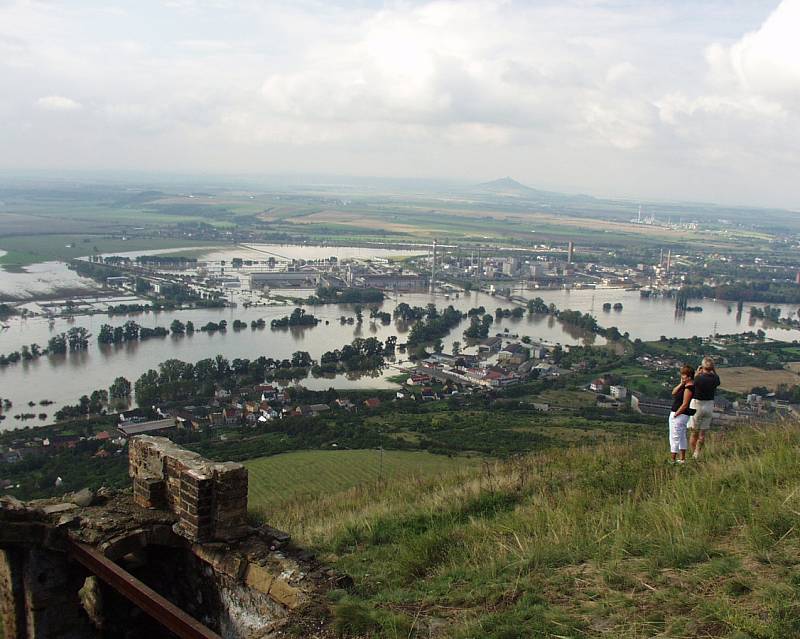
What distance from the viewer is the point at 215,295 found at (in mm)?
28641

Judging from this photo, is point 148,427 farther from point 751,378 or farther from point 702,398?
point 751,378

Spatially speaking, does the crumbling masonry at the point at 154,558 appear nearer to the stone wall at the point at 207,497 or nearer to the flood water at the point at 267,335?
the stone wall at the point at 207,497

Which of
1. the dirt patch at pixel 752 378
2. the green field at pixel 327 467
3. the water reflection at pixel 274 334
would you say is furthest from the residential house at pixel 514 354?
the green field at pixel 327 467

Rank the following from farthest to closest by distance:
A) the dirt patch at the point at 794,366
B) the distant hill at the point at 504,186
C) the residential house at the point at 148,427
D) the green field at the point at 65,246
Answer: the distant hill at the point at 504,186
the green field at the point at 65,246
the dirt patch at the point at 794,366
the residential house at the point at 148,427

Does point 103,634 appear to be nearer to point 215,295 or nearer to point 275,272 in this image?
point 215,295

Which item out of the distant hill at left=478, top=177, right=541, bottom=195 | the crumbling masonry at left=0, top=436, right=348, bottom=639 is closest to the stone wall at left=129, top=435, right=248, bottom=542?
the crumbling masonry at left=0, top=436, right=348, bottom=639

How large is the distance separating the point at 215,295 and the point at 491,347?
12.4 m

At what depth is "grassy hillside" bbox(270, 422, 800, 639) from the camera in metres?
1.96

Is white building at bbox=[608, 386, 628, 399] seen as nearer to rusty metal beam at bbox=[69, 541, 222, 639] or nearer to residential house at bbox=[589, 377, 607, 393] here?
residential house at bbox=[589, 377, 607, 393]

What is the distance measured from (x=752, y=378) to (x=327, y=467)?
12431mm

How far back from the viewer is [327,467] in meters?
10.2

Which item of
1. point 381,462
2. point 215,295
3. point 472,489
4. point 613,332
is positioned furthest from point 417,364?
point 472,489

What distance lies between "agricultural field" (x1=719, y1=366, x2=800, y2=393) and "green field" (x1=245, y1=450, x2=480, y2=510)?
31.5ft

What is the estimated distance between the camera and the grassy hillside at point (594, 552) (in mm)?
1960
